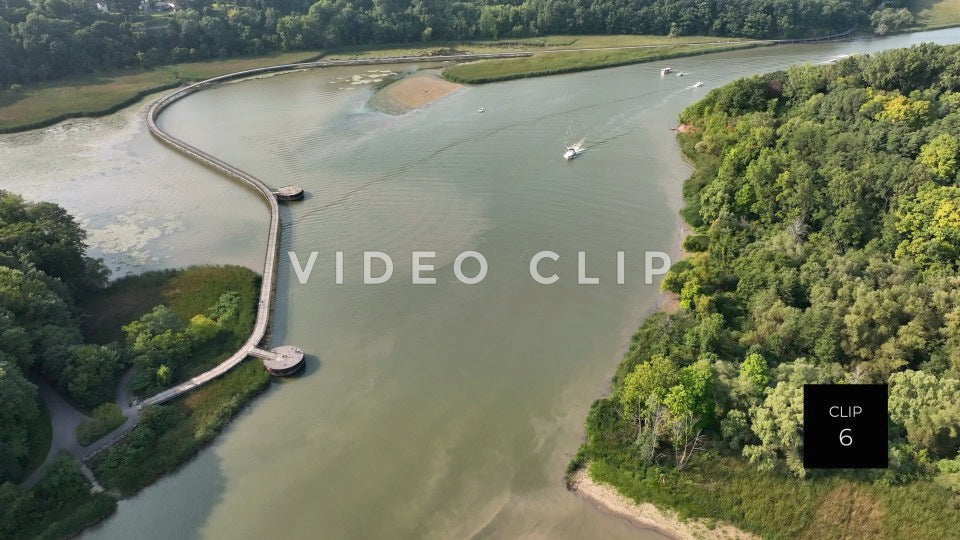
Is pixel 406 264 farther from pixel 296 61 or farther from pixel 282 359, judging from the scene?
pixel 296 61

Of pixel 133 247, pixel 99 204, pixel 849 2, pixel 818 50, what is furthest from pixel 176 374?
pixel 849 2

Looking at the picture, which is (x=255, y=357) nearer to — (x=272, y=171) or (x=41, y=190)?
(x=272, y=171)

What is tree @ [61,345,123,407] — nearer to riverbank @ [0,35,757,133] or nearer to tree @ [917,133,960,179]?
tree @ [917,133,960,179]

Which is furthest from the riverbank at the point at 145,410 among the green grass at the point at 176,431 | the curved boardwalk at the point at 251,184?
the curved boardwalk at the point at 251,184

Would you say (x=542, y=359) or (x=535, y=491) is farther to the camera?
(x=542, y=359)

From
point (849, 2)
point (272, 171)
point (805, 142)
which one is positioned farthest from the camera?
point (849, 2)

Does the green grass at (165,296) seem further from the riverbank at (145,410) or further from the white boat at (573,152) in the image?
the white boat at (573,152)

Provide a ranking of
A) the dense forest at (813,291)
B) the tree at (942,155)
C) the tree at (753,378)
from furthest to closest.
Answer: the tree at (942,155), the tree at (753,378), the dense forest at (813,291)

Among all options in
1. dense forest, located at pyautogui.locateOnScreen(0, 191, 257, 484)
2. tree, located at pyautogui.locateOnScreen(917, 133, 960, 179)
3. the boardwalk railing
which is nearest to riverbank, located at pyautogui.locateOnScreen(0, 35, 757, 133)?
the boardwalk railing
